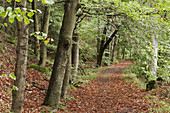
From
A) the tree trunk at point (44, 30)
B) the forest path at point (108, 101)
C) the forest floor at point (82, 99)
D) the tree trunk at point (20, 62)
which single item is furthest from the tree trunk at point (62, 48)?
the tree trunk at point (44, 30)

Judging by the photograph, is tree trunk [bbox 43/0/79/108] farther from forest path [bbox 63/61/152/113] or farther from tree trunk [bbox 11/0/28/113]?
tree trunk [bbox 11/0/28/113]

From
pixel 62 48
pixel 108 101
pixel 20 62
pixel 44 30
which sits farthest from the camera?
pixel 44 30

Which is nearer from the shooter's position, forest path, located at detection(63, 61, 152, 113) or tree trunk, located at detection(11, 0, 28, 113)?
tree trunk, located at detection(11, 0, 28, 113)

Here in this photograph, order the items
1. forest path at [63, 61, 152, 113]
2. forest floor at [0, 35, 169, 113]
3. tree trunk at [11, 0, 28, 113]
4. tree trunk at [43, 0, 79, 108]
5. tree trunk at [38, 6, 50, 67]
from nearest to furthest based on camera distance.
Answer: tree trunk at [11, 0, 28, 113]
tree trunk at [43, 0, 79, 108]
forest floor at [0, 35, 169, 113]
forest path at [63, 61, 152, 113]
tree trunk at [38, 6, 50, 67]

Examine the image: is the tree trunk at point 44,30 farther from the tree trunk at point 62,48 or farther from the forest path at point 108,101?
the tree trunk at point 62,48

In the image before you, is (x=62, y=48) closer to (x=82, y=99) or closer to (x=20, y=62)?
(x=20, y=62)

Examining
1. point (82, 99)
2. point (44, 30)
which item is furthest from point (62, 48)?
point (44, 30)

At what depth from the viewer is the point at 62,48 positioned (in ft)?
19.7

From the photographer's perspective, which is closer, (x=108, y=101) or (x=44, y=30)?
(x=108, y=101)

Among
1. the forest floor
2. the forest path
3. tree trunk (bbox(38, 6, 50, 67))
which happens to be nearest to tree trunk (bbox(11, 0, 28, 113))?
the forest floor

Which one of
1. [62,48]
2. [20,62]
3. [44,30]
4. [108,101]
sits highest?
[44,30]

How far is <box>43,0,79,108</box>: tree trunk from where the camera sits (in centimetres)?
590

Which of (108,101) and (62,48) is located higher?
(62,48)

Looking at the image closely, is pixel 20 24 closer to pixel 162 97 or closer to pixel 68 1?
pixel 68 1
